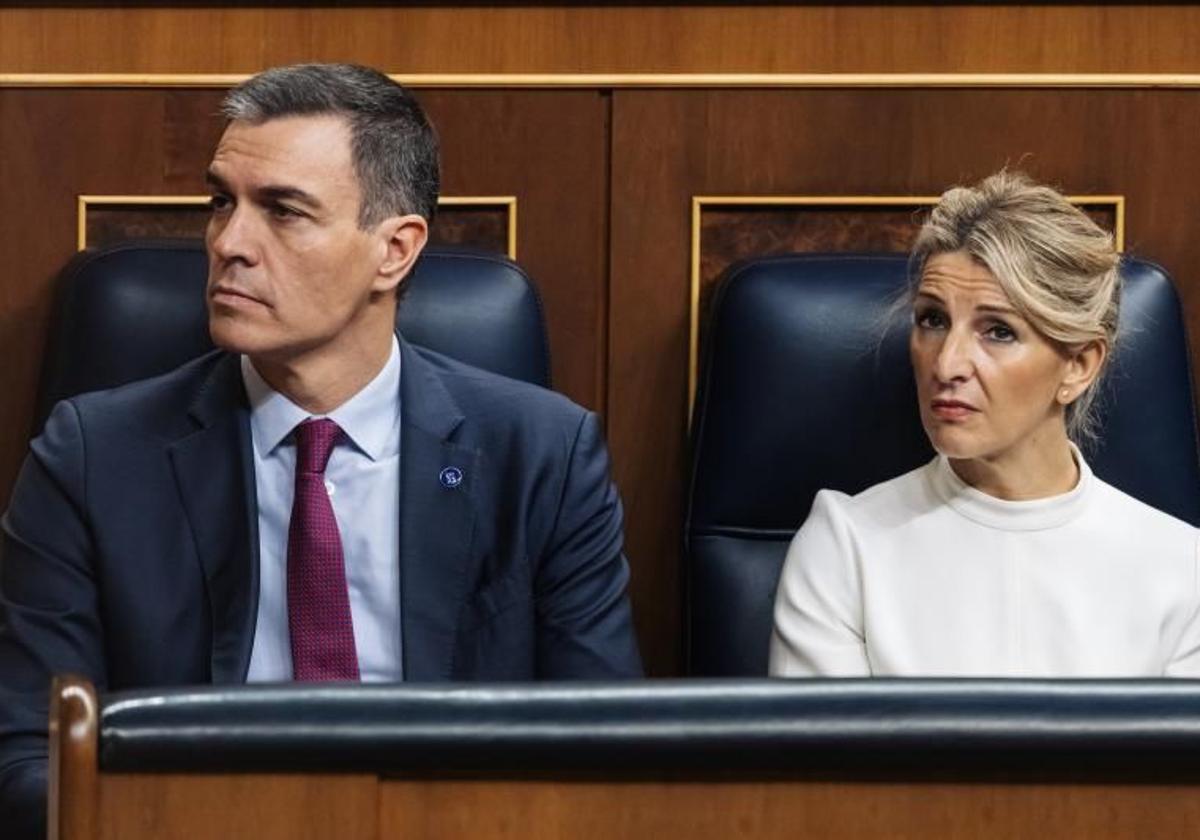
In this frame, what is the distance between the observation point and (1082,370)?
178 centimetres

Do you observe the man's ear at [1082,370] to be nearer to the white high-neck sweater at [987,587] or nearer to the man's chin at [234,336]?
the white high-neck sweater at [987,587]

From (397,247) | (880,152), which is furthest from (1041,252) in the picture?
(397,247)

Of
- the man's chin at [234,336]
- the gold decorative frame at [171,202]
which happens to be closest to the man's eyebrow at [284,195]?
the man's chin at [234,336]

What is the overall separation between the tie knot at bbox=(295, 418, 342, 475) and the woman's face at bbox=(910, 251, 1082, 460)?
0.49m

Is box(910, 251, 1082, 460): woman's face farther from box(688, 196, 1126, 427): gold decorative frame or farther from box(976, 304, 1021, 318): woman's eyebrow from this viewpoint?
box(688, 196, 1126, 427): gold decorative frame

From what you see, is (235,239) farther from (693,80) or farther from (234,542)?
(693,80)

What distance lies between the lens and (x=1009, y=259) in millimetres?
1745

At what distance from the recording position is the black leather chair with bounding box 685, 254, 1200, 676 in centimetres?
180

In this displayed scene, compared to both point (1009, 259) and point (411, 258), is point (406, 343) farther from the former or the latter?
point (1009, 259)

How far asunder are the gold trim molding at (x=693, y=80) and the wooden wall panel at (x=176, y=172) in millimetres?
12

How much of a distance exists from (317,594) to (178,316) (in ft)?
1.08

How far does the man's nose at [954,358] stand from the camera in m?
1.73

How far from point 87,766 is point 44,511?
771mm

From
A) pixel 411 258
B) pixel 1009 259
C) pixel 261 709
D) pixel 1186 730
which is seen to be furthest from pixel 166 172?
pixel 1186 730
